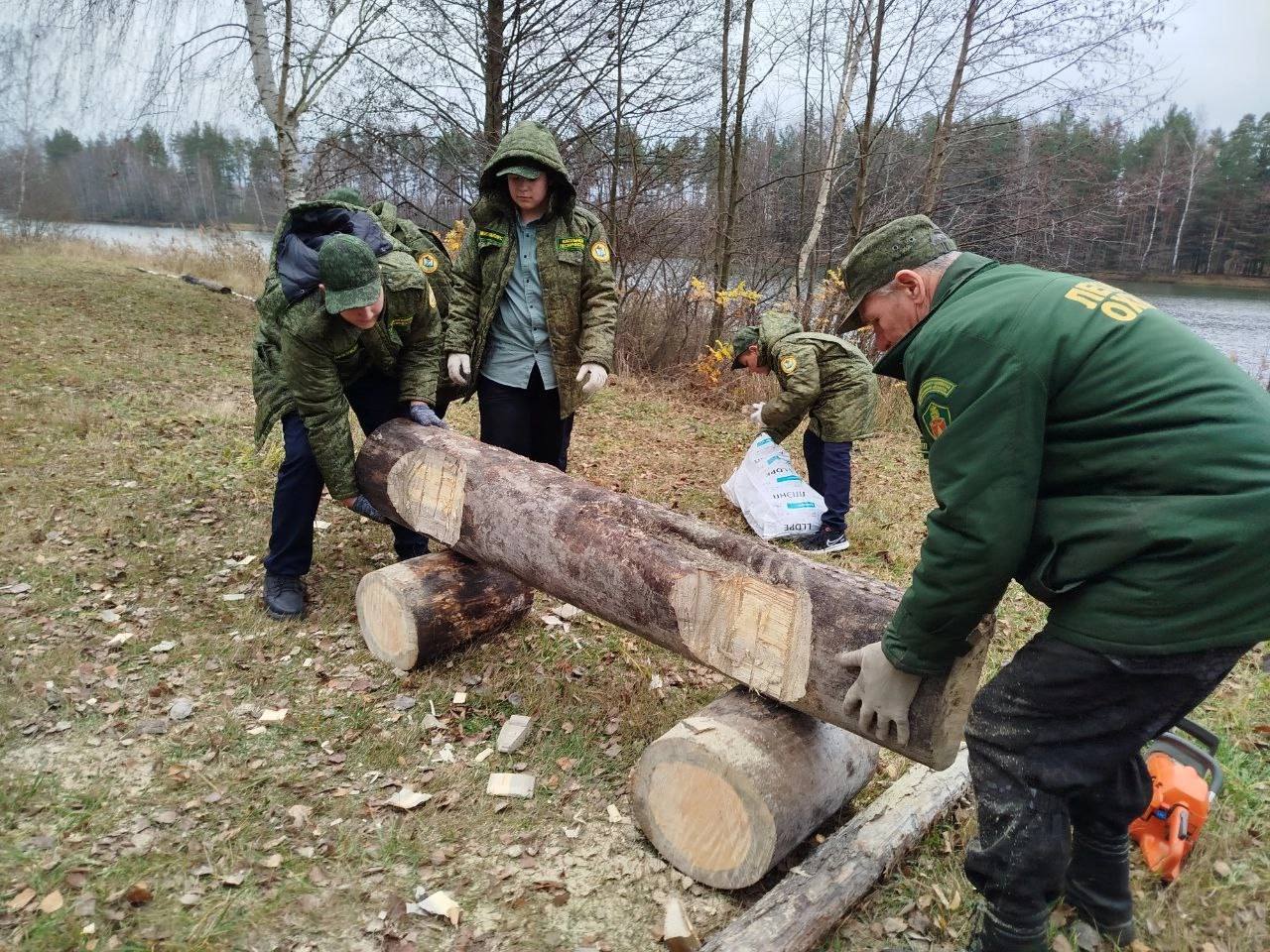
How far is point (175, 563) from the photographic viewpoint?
3.98m

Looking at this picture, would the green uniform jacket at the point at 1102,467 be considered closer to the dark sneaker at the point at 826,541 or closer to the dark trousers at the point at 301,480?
the dark trousers at the point at 301,480

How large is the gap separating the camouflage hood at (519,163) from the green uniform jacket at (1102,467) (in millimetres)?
2300

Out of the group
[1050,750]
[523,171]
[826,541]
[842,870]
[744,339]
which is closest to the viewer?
[1050,750]

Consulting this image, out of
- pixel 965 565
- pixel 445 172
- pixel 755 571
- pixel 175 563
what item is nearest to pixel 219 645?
pixel 175 563

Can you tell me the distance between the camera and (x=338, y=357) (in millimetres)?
3252

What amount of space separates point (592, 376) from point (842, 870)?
7.13ft

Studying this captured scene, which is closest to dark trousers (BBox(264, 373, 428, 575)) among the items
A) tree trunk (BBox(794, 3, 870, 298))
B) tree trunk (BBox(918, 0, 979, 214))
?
tree trunk (BBox(794, 3, 870, 298))

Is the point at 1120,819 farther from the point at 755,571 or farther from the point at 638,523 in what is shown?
the point at 638,523

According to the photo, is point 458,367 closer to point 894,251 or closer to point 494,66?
point 894,251

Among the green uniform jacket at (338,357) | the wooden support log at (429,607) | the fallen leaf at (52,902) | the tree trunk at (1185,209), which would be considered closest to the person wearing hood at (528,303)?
the green uniform jacket at (338,357)

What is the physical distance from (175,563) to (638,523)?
275 cm

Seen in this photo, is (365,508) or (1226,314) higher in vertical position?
(1226,314)

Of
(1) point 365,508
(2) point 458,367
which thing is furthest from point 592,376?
(1) point 365,508

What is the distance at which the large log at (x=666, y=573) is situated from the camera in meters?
2.11
